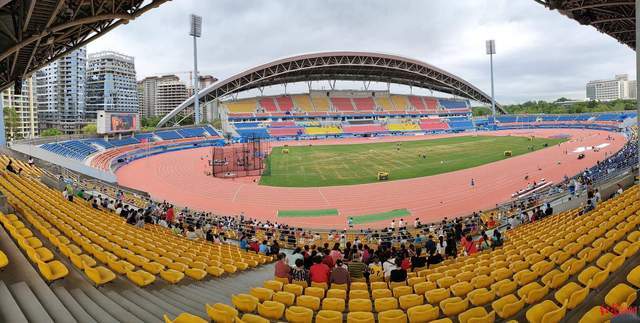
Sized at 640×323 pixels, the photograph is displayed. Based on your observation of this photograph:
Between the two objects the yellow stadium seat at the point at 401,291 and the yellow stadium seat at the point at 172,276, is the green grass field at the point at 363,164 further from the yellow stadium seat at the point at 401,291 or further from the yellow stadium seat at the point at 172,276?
the yellow stadium seat at the point at 401,291

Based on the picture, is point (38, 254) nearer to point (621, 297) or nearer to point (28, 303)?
point (28, 303)

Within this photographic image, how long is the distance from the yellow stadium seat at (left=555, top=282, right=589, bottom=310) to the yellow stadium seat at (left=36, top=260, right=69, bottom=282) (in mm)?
7653

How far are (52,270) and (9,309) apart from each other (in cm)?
159

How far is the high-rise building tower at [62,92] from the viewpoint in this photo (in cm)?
11350

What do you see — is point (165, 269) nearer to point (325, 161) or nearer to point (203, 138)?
point (325, 161)

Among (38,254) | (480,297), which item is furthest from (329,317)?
(38,254)

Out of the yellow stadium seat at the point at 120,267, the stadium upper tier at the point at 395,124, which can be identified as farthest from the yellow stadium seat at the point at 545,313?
the stadium upper tier at the point at 395,124

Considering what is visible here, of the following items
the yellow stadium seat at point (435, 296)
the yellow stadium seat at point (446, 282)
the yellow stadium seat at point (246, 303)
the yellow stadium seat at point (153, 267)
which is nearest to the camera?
the yellow stadium seat at point (246, 303)

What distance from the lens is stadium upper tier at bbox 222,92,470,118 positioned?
82.8 meters

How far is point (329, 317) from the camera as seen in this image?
5371mm

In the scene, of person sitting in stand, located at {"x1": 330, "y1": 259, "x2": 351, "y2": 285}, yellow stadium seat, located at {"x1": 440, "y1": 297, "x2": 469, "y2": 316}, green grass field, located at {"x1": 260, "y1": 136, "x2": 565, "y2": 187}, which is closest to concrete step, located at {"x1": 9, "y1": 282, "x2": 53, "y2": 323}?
person sitting in stand, located at {"x1": 330, "y1": 259, "x2": 351, "y2": 285}

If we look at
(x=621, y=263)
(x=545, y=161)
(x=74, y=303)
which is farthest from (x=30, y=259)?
(x=545, y=161)

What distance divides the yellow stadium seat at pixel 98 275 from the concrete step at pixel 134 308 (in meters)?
0.21

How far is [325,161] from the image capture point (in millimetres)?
43219
